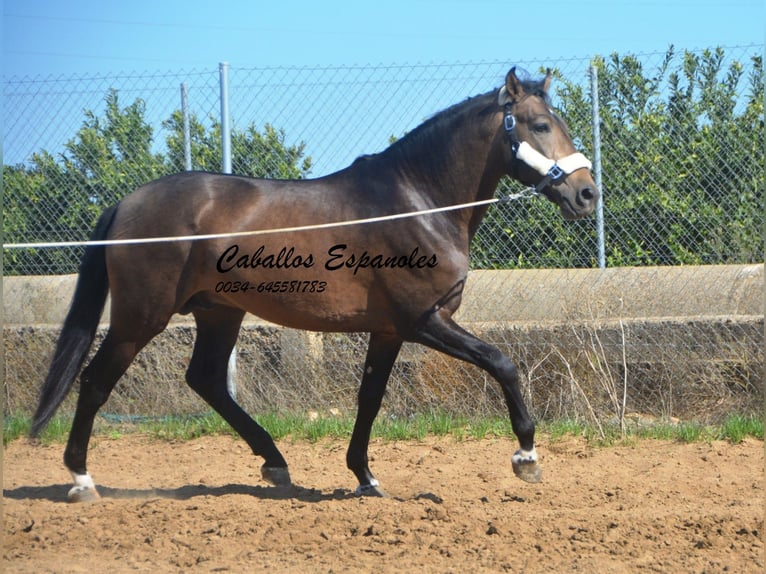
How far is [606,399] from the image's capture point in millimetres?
6516

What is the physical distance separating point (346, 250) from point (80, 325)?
1.68 m

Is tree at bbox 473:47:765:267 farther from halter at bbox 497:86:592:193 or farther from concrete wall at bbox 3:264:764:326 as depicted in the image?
halter at bbox 497:86:592:193

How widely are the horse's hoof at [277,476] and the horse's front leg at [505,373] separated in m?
1.33

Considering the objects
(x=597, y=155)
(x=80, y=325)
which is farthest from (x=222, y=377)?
(x=597, y=155)

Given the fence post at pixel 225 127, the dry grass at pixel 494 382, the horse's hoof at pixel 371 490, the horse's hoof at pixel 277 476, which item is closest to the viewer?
the horse's hoof at pixel 371 490

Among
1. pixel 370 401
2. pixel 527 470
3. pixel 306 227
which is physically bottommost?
pixel 527 470

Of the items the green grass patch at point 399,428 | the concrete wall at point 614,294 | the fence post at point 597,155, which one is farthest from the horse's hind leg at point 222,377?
the fence post at point 597,155

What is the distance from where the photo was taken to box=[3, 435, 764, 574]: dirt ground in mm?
3656

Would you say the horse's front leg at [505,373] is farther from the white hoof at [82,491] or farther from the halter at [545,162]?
the white hoof at [82,491]

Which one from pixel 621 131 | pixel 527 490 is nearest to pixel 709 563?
pixel 527 490

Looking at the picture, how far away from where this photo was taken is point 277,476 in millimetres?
5246

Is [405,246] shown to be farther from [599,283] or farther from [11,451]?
[11,451]

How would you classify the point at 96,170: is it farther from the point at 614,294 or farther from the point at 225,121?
the point at 614,294

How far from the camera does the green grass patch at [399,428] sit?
239 inches
